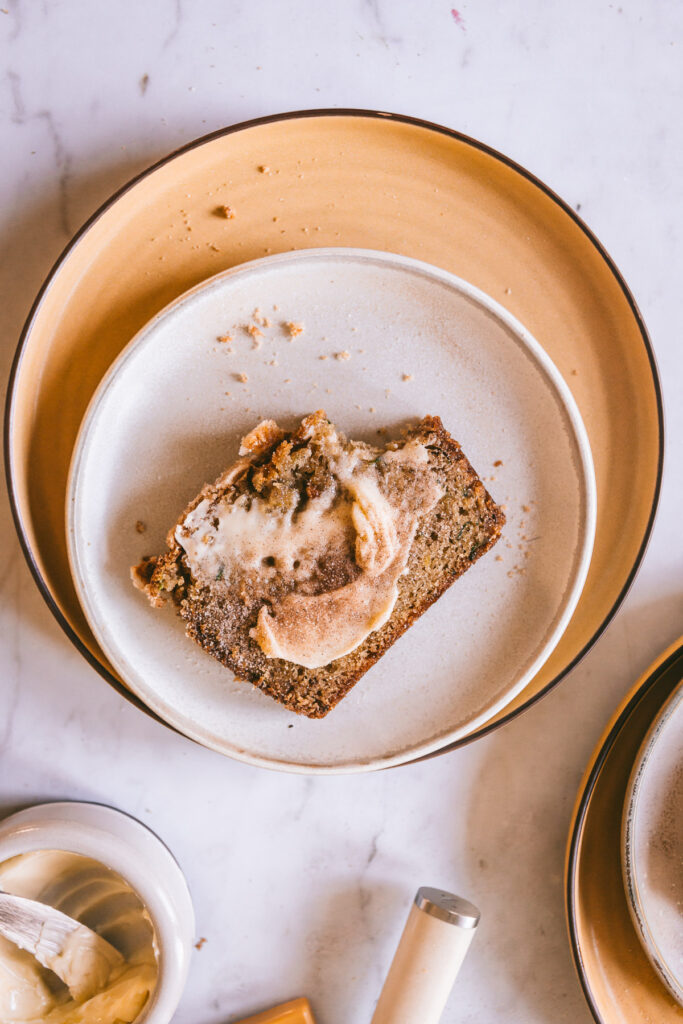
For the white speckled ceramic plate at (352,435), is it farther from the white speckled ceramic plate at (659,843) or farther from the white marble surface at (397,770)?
the white speckled ceramic plate at (659,843)

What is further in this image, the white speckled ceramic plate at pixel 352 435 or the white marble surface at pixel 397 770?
the white marble surface at pixel 397 770

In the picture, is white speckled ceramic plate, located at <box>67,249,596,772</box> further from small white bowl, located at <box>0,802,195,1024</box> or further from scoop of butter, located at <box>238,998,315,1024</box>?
scoop of butter, located at <box>238,998,315,1024</box>

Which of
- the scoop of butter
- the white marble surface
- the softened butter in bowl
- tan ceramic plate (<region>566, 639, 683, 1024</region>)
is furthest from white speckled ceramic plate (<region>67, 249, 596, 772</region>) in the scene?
the scoop of butter

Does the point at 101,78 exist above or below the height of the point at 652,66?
below

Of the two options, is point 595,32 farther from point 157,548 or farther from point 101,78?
point 157,548

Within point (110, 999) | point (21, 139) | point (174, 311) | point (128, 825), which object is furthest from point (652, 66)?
point (110, 999)

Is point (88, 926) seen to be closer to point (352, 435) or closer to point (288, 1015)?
point (288, 1015)

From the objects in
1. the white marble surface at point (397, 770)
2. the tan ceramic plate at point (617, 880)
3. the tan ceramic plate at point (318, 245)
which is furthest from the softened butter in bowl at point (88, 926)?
the tan ceramic plate at point (617, 880)
